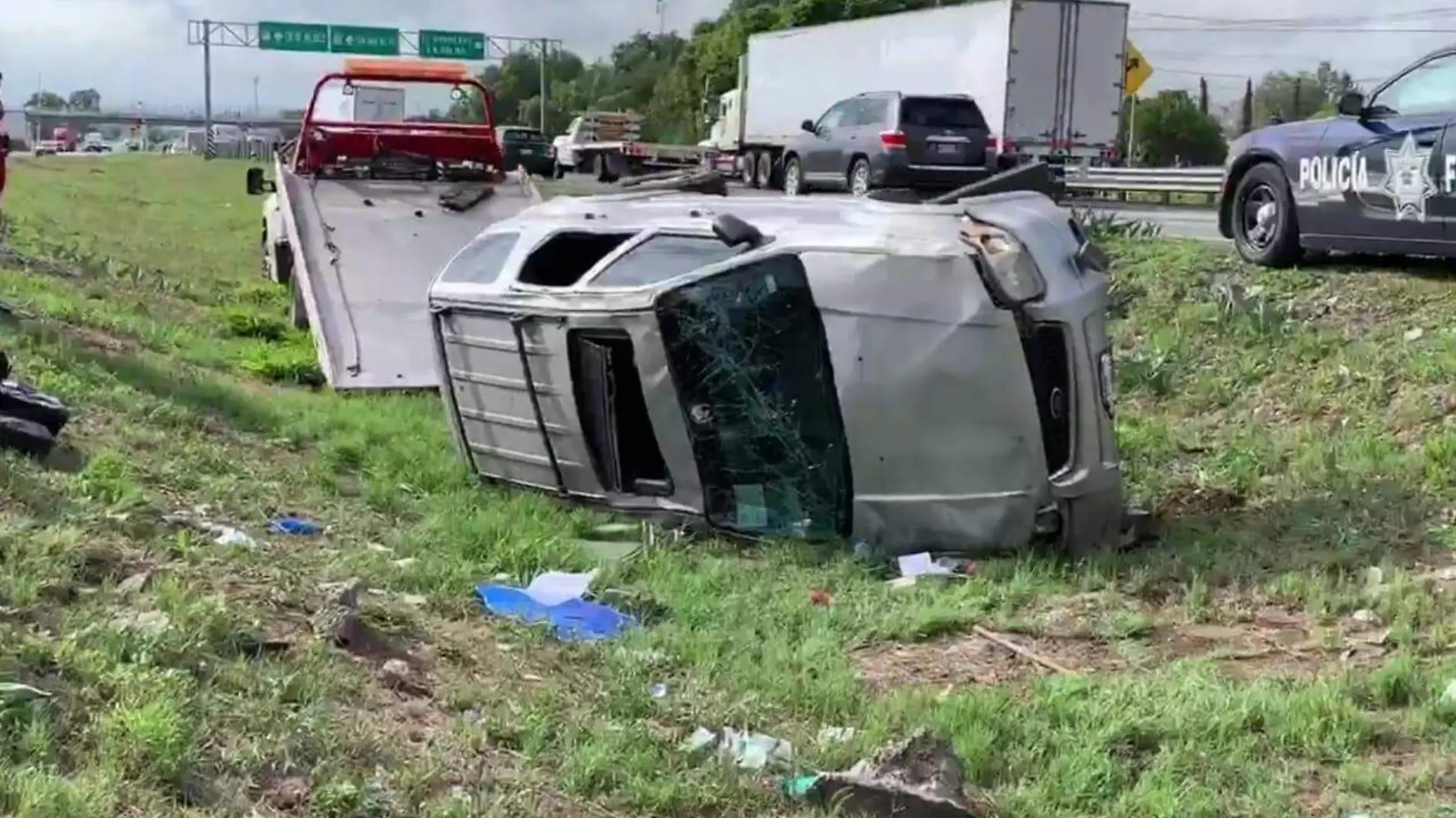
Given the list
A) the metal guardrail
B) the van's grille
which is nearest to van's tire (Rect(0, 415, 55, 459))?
the van's grille

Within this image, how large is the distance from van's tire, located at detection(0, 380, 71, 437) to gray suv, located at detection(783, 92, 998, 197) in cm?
1472

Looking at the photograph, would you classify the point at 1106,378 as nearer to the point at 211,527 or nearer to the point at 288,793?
the point at 211,527

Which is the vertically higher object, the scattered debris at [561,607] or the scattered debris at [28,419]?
the scattered debris at [28,419]

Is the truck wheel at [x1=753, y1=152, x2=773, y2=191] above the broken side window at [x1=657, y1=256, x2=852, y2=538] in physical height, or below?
above

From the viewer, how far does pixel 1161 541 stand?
270 inches

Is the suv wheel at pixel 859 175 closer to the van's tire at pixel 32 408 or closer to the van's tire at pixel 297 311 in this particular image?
the van's tire at pixel 297 311

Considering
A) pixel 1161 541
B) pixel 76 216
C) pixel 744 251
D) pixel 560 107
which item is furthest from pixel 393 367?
pixel 560 107

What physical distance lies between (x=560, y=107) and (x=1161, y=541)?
3448 inches

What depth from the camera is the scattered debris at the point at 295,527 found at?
6.20 meters

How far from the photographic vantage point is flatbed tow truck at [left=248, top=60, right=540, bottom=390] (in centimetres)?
1026

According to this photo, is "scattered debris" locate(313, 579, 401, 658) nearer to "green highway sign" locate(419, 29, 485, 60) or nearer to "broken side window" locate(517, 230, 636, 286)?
"broken side window" locate(517, 230, 636, 286)

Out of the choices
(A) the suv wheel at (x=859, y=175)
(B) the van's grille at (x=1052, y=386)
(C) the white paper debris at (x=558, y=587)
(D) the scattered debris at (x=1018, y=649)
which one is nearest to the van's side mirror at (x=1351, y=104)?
(B) the van's grille at (x=1052, y=386)

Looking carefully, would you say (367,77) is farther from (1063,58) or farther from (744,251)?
(1063,58)

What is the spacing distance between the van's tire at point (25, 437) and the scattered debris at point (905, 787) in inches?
147
